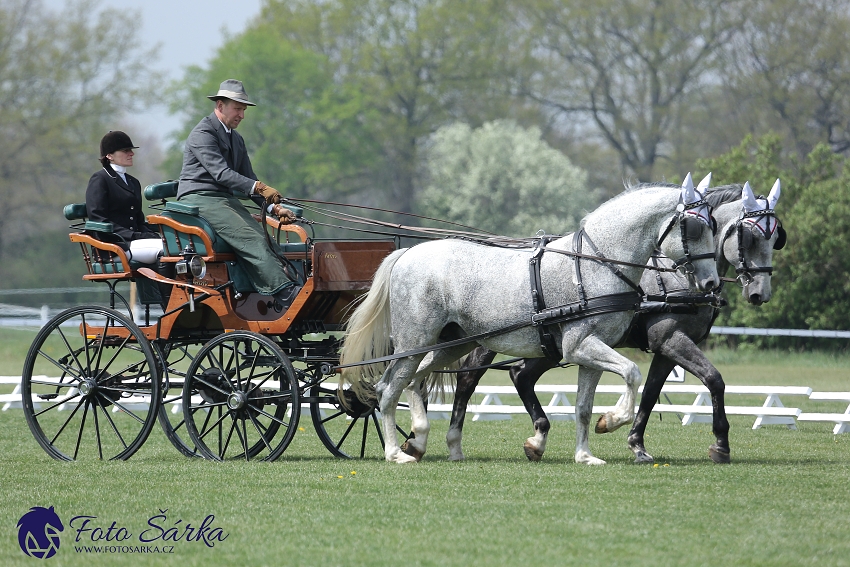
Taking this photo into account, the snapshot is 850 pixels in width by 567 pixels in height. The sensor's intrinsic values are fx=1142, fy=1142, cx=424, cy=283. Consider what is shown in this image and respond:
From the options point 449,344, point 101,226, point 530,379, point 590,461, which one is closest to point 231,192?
point 101,226

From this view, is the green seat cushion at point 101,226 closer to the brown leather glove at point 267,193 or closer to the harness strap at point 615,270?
the brown leather glove at point 267,193

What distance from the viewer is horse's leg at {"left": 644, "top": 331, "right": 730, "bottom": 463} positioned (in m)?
8.05

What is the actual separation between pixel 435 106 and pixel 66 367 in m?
41.6

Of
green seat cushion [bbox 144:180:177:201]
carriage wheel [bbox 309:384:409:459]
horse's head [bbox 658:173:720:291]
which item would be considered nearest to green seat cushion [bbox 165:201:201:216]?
green seat cushion [bbox 144:180:177:201]

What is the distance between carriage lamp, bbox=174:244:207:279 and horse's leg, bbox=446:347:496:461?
217 cm

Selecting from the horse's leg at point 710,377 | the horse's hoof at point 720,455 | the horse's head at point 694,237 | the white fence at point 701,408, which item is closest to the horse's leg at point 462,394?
the white fence at point 701,408

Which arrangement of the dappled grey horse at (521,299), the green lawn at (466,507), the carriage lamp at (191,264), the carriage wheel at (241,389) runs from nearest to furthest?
the green lawn at (466,507), the dappled grey horse at (521,299), the carriage wheel at (241,389), the carriage lamp at (191,264)

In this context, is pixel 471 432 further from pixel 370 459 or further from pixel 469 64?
pixel 469 64

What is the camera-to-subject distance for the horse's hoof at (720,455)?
8117 millimetres

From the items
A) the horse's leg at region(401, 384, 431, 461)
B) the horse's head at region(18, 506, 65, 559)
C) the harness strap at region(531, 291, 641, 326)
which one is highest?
the harness strap at region(531, 291, 641, 326)

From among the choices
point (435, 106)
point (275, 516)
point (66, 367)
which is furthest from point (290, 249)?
point (435, 106)

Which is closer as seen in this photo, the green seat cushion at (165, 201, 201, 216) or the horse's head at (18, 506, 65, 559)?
the horse's head at (18, 506, 65, 559)

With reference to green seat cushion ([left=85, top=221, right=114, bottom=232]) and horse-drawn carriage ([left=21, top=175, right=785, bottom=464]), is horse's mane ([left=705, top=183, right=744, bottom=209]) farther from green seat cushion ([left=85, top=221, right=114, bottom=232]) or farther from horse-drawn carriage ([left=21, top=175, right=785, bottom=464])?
green seat cushion ([left=85, top=221, right=114, bottom=232])

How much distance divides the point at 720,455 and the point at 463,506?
2.77 metres
